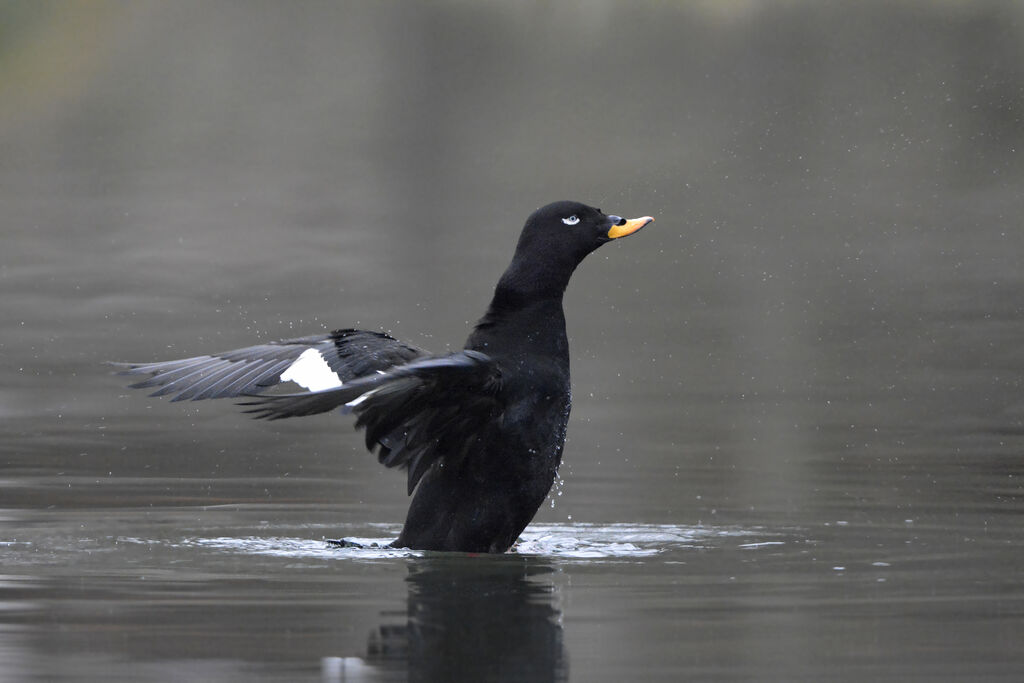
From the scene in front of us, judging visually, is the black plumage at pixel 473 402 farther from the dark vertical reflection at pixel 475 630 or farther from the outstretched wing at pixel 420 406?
the dark vertical reflection at pixel 475 630

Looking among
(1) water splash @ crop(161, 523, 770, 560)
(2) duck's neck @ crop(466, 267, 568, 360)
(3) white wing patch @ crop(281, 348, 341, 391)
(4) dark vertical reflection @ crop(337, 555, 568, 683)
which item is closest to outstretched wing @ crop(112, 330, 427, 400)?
(3) white wing patch @ crop(281, 348, 341, 391)

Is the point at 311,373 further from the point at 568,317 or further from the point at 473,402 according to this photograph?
the point at 568,317

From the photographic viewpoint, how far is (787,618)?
204 inches

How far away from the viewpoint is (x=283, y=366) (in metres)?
6.89

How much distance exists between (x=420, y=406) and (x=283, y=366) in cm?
80

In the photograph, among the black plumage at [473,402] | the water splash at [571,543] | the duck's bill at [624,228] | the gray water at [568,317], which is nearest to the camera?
the gray water at [568,317]

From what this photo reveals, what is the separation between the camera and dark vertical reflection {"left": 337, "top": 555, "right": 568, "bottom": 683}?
14.9 feet

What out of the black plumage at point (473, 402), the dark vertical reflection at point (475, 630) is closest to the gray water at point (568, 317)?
the dark vertical reflection at point (475, 630)

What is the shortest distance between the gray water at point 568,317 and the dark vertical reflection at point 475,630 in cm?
2

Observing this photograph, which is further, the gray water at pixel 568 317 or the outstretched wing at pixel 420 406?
the outstretched wing at pixel 420 406

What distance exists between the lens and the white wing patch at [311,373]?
659cm

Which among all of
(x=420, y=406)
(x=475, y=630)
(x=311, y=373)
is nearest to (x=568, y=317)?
(x=311, y=373)

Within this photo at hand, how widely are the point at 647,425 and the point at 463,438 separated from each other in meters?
3.33

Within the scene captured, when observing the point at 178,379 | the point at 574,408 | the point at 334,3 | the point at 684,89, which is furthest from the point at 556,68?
the point at 178,379
